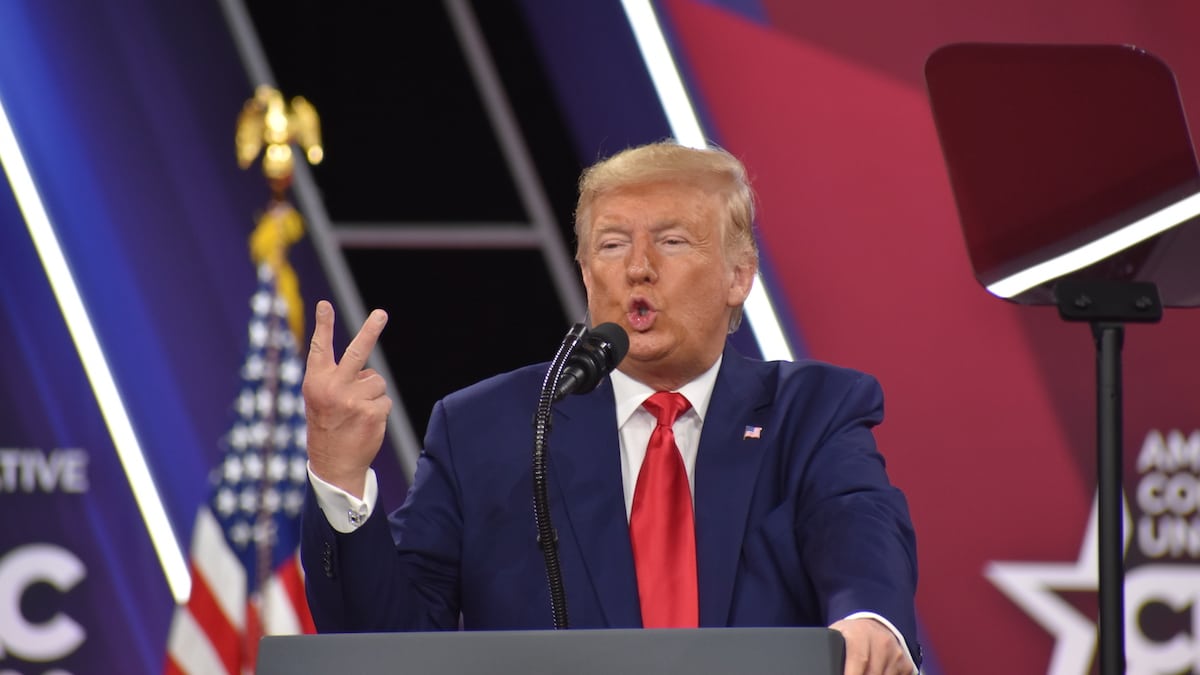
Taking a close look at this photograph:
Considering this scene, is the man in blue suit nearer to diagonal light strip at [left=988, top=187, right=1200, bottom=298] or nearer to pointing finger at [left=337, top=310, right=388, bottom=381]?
pointing finger at [left=337, top=310, right=388, bottom=381]

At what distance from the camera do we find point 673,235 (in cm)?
205

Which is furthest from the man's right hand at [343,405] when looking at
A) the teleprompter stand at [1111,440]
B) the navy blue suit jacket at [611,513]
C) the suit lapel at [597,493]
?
the teleprompter stand at [1111,440]

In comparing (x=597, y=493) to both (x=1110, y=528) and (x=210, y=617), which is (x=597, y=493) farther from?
(x=210, y=617)

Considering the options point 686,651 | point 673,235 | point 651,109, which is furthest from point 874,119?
point 686,651

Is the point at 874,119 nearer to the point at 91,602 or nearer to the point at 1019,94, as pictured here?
the point at 1019,94

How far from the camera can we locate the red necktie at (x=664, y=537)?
184 centimetres

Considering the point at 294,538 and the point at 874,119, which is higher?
the point at 874,119

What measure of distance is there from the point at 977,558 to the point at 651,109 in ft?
3.95

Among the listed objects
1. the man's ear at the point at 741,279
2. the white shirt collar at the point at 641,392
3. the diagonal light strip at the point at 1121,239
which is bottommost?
the white shirt collar at the point at 641,392

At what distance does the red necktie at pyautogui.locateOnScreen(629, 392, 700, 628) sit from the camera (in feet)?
6.04

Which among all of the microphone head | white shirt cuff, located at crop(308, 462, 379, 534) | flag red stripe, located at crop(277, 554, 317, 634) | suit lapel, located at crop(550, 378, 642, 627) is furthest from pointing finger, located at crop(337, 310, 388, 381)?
flag red stripe, located at crop(277, 554, 317, 634)

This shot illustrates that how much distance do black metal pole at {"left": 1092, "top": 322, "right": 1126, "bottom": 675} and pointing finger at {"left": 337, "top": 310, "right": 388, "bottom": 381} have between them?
885 millimetres

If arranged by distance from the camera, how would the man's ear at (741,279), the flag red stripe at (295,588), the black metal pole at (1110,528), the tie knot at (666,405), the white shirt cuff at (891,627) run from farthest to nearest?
1. the flag red stripe at (295,588)
2. the man's ear at (741,279)
3. the tie knot at (666,405)
4. the black metal pole at (1110,528)
5. the white shirt cuff at (891,627)

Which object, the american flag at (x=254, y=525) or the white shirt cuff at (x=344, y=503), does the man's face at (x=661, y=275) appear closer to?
the white shirt cuff at (x=344, y=503)
